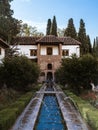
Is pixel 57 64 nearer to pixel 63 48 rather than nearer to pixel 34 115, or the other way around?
pixel 63 48

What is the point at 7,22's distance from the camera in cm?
4606

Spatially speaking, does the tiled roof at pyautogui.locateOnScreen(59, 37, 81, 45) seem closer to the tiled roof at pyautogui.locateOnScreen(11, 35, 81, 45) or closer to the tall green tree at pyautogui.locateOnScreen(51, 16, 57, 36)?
the tiled roof at pyautogui.locateOnScreen(11, 35, 81, 45)

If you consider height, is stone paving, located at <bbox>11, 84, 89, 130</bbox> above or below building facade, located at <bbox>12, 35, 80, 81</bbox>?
below

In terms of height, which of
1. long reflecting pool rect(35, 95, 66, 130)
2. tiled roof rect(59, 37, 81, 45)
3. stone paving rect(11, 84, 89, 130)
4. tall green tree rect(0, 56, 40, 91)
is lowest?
long reflecting pool rect(35, 95, 66, 130)

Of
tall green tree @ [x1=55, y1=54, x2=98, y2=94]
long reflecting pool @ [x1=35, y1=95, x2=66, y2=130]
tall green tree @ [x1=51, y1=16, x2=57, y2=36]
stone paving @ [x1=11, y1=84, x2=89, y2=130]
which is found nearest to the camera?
stone paving @ [x1=11, y1=84, x2=89, y2=130]

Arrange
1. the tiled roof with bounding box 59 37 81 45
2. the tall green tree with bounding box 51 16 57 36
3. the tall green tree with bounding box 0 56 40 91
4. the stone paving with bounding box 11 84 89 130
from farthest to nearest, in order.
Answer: the tall green tree with bounding box 51 16 57 36
the tiled roof with bounding box 59 37 81 45
the tall green tree with bounding box 0 56 40 91
the stone paving with bounding box 11 84 89 130

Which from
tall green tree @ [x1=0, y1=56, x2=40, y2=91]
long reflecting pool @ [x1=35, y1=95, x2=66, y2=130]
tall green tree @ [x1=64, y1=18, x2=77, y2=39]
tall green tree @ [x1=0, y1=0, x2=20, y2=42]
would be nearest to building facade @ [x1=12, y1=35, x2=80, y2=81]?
tall green tree @ [x1=0, y1=0, x2=20, y2=42]

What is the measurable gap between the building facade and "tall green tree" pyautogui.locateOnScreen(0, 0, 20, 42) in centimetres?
703

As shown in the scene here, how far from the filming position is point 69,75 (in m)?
30.4

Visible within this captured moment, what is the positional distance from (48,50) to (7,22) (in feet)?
44.0

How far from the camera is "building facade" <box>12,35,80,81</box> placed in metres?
56.5

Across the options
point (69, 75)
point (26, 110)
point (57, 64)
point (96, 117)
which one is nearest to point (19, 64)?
point (69, 75)

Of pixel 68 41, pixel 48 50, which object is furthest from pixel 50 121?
pixel 68 41

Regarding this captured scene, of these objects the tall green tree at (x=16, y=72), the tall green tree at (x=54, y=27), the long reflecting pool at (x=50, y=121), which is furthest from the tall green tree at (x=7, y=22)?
the long reflecting pool at (x=50, y=121)
